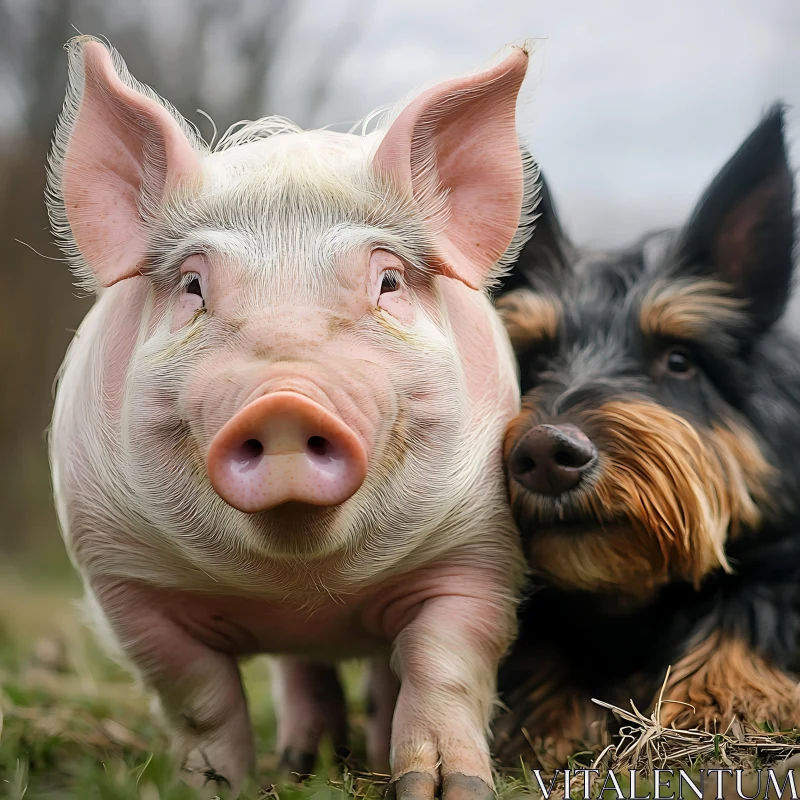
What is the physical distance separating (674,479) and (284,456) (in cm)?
114

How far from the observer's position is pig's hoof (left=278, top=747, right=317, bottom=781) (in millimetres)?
3419

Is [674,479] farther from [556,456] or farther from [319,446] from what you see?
[319,446]

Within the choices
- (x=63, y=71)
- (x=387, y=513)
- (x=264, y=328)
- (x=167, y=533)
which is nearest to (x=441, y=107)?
(x=264, y=328)

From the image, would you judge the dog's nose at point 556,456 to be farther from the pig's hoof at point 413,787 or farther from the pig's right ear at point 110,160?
the pig's right ear at point 110,160

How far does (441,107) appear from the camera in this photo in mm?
2662

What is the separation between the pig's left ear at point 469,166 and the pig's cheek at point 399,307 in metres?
0.16

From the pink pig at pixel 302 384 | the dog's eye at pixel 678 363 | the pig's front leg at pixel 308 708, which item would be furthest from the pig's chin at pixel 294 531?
the pig's front leg at pixel 308 708

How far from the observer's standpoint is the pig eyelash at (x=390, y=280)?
101 inches

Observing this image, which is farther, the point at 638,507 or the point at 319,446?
the point at 638,507

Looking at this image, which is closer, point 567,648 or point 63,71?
point 567,648

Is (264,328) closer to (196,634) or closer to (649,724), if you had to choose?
(196,634)

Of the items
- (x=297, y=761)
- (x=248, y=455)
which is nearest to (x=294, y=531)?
(x=248, y=455)

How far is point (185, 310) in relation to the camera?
252 cm

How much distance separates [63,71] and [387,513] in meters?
6.55
